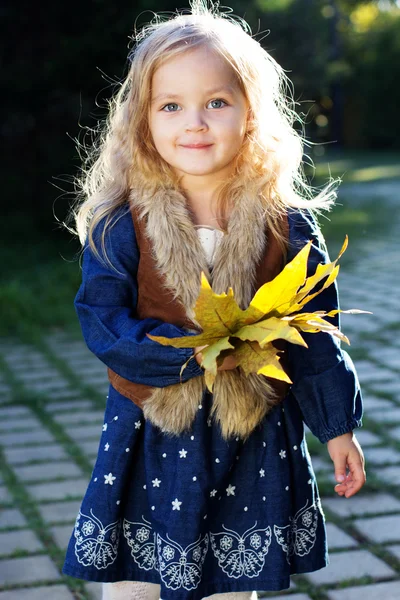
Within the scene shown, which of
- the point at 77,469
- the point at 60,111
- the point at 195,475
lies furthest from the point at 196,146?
the point at 60,111

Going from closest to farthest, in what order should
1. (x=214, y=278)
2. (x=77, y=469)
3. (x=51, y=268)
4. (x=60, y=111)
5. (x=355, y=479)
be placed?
(x=214, y=278) < (x=355, y=479) < (x=77, y=469) < (x=51, y=268) < (x=60, y=111)

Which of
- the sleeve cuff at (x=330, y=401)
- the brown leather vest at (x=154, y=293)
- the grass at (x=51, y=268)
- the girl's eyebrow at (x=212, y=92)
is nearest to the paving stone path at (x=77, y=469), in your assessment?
the grass at (x=51, y=268)

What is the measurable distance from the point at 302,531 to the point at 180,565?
330 millimetres

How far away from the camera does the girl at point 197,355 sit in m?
2.05

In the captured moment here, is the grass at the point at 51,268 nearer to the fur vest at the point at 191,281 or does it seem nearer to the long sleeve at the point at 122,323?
the fur vest at the point at 191,281

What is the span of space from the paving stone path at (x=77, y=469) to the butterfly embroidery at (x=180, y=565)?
849 millimetres

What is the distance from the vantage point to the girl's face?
2023 millimetres

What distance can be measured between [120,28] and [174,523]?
657 centimetres

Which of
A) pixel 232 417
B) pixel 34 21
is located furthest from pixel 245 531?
pixel 34 21

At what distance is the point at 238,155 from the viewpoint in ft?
7.08

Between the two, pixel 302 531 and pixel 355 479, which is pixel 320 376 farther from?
pixel 302 531

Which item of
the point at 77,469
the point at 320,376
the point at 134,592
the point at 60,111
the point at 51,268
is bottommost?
the point at 51,268

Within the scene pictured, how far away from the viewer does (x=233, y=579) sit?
2133 mm

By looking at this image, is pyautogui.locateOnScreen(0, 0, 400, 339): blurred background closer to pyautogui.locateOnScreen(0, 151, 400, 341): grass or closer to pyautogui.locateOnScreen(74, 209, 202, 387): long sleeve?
pyautogui.locateOnScreen(0, 151, 400, 341): grass
